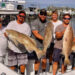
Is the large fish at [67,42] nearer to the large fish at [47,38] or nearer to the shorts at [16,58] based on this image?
the large fish at [47,38]

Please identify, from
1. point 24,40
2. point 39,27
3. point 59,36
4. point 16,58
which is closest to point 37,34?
point 39,27

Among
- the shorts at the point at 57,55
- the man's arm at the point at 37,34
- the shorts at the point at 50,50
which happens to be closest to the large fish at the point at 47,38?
the man's arm at the point at 37,34

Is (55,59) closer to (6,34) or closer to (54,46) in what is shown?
(54,46)

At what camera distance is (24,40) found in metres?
4.12

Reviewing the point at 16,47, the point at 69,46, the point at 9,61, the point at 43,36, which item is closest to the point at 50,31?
the point at 43,36

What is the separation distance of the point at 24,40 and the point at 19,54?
38 centimetres

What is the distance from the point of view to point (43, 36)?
14.1 ft

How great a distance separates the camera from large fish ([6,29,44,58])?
13.3 feet

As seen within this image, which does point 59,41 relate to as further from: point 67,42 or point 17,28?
point 17,28

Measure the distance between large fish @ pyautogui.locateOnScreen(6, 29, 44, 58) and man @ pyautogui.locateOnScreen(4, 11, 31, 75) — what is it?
6.3 inches

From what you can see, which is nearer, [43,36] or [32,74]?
[43,36]

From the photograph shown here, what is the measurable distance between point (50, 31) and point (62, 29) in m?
0.24

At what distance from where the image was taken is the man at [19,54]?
4.23m

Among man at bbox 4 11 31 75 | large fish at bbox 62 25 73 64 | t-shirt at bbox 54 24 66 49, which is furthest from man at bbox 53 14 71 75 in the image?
man at bbox 4 11 31 75
